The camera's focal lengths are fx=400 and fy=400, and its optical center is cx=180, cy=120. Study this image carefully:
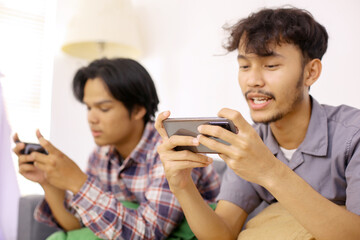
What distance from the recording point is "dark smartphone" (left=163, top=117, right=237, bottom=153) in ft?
2.46

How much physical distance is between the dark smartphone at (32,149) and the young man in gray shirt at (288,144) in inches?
19.3

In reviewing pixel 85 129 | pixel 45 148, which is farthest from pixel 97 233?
pixel 85 129

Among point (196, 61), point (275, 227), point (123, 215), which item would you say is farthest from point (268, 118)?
point (196, 61)

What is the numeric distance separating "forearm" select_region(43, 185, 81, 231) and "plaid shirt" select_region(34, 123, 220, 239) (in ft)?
0.09

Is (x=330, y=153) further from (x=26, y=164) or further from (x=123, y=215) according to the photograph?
(x=26, y=164)

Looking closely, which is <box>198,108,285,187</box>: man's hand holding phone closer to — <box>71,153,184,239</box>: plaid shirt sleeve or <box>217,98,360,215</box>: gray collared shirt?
<box>217,98,360,215</box>: gray collared shirt

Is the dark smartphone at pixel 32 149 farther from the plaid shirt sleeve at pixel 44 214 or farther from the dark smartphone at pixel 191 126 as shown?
the dark smartphone at pixel 191 126

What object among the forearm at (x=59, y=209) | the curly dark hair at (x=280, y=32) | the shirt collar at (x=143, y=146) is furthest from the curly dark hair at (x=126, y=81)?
the curly dark hair at (x=280, y=32)

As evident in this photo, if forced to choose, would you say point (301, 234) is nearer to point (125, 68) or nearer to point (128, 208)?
point (128, 208)

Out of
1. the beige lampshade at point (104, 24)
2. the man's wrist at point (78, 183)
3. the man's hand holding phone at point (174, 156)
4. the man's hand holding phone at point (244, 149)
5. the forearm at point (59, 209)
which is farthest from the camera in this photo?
the beige lampshade at point (104, 24)

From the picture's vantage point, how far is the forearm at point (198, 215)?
100 centimetres

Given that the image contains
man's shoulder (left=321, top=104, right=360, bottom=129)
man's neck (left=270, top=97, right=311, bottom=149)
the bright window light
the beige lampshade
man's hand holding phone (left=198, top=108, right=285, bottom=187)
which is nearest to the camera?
man's hand holding phone (left=198, top=108, right=285, bottom=187)

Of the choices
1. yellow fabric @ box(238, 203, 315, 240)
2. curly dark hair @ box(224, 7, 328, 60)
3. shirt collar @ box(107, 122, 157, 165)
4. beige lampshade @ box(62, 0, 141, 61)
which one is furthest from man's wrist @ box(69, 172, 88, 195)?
beige lampshade @ box(62, 0, 141, 61)

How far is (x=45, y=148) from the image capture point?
1.21 m
